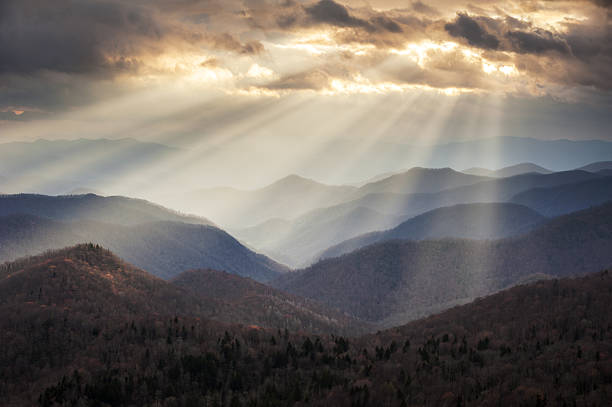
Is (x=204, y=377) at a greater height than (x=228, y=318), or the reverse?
(x=204, y=377)

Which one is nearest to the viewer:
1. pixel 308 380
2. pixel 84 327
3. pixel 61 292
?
pixel 308 380

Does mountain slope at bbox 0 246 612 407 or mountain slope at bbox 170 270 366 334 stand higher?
mountain slope at bbox 0 246 612 407

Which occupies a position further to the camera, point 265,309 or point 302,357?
point 265,309

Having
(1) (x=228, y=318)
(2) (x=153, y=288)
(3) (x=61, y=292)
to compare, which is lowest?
(1) (x=228, y=318)

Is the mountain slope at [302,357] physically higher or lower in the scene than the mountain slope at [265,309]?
higher

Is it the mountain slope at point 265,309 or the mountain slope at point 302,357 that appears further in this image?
the mountain slope at point 265,309

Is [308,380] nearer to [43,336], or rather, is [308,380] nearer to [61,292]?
[43,336]

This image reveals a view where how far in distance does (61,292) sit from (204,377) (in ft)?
190

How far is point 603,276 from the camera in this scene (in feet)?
319

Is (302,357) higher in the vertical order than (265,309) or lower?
higher

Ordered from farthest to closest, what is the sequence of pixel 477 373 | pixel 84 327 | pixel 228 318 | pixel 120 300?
pixel 228 318
pixel 120 300
pixel 84 327
pixel 477 373

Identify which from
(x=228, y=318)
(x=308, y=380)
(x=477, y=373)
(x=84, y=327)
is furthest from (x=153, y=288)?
(x=477, y=373)

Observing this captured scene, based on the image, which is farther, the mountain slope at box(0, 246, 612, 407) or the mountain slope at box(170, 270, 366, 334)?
the mountain slope at box(170, 270, 366, 334)

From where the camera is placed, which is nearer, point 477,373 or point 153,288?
point 477,373
